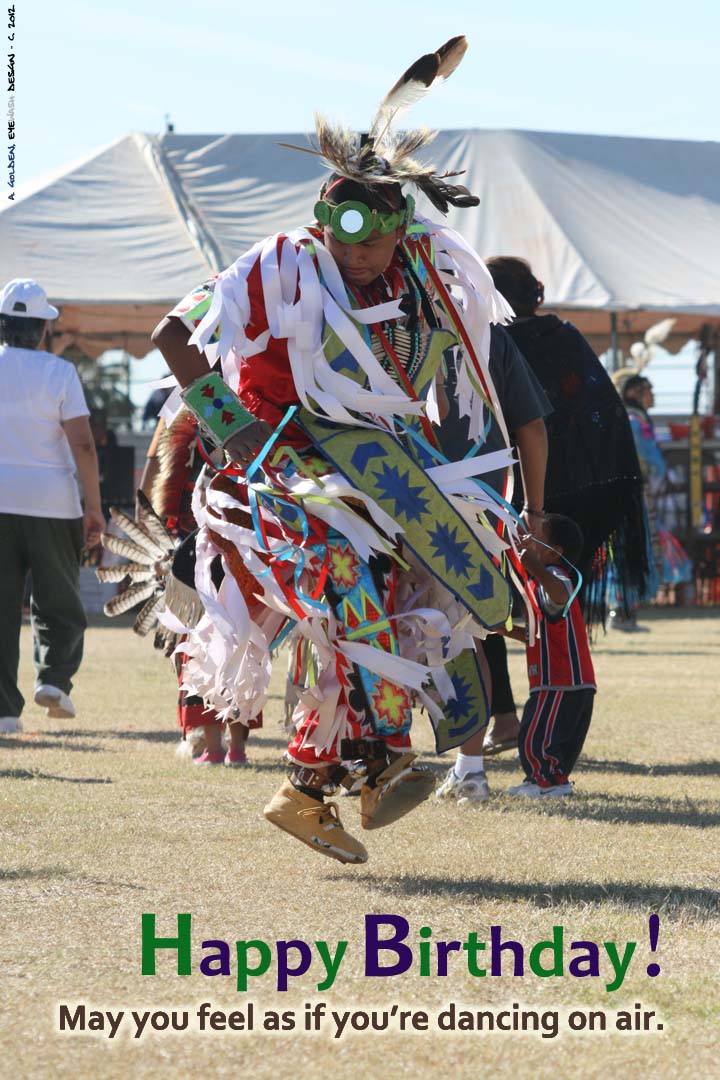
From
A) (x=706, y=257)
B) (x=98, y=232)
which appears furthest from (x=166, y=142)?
(x=706, y=257)

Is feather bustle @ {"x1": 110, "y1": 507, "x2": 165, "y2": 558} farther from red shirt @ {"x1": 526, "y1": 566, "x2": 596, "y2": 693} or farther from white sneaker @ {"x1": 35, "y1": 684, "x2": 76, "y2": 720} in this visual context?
red shirt @ {"x1": 526, "y1": 566, "x2": 596, "y2": 693}

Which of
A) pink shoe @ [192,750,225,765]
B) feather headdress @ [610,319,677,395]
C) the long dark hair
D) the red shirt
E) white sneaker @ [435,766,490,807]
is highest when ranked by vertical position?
the long dark hair

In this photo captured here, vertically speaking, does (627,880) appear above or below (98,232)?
below

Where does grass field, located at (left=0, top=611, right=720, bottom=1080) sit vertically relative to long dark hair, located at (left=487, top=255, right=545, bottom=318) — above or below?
below

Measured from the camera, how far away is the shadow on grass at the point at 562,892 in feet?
12.2

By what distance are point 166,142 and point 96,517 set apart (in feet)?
35.6

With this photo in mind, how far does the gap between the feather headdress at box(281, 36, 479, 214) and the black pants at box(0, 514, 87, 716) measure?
320 cm

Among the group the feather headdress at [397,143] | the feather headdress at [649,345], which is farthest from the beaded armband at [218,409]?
the feather headdress at [649,345]

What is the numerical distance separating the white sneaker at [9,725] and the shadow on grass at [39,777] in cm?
118

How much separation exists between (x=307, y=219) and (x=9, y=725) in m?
10.2

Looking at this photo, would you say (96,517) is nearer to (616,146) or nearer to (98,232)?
(98,232)

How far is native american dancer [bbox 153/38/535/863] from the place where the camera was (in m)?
4.03

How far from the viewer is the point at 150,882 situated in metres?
3.94

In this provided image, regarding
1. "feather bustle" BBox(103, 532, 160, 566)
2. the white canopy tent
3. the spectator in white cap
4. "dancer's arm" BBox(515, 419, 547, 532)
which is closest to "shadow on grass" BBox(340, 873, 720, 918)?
"dancer's arm" BBox(515, 419, 547, 532)
